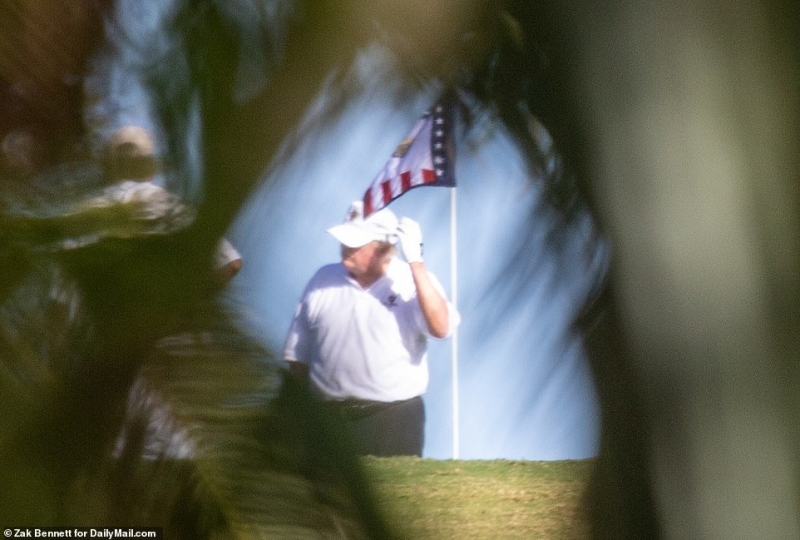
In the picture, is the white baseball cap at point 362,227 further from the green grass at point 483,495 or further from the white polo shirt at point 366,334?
the green grass at point 483,495

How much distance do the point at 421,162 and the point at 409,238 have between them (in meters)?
0.07

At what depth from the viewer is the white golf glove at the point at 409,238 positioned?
0.77m

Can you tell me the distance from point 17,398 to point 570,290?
460mm

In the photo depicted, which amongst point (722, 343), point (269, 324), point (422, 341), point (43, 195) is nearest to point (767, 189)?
point (722, 343)

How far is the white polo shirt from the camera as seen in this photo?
0.74 metres

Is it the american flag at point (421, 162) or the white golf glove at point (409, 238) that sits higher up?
the american flag at point (421, 162)

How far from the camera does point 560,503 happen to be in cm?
79

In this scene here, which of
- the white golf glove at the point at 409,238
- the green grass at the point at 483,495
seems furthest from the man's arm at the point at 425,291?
the green grass at the point at 483,495

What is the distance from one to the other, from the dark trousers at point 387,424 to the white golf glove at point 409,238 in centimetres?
13

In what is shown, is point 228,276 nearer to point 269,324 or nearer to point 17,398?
point 269,324

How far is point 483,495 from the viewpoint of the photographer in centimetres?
77

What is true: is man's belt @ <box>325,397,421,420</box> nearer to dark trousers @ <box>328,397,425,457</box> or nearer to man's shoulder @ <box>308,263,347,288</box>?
dark trousers @ <box>328,397,425,457</box>

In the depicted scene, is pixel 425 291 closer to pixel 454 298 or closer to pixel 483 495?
pixel 454 298

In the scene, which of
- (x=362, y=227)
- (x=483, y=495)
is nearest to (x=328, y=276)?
(x=362, y=227)
